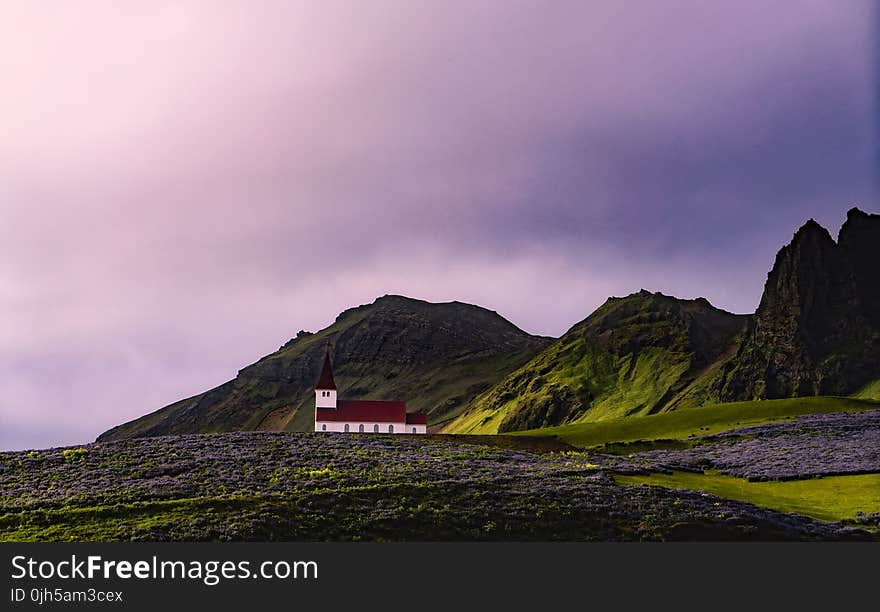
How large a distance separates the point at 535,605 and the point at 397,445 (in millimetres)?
49755

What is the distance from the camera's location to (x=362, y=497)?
51.9m

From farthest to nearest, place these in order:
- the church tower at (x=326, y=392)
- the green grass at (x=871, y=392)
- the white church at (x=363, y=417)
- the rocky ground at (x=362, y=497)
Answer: the green grass at (x=871, y=392), the church tower at (x=326, y=392), the white church at (x=363, y=417), the rocky ground at (x=362, y=497)

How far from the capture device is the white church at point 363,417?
428 feet

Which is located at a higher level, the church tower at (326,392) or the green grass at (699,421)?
the church tower at (326,392)

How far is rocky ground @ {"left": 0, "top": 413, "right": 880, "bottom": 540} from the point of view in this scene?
45750mm

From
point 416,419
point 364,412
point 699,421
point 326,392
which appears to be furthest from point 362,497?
point 326,392

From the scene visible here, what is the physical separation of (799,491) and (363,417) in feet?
254

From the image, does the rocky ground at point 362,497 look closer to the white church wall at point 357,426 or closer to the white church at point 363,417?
the white church wall at point 357,426

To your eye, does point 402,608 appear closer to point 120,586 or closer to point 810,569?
point 120,586

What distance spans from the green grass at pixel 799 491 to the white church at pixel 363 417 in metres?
65.0

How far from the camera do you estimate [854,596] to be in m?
33.2

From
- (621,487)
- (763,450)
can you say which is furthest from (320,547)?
(763,450)

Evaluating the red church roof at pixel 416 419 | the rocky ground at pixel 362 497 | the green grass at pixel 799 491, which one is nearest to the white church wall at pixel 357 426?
the red church roof at pixel 416 419

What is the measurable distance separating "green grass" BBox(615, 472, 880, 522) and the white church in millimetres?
64993
